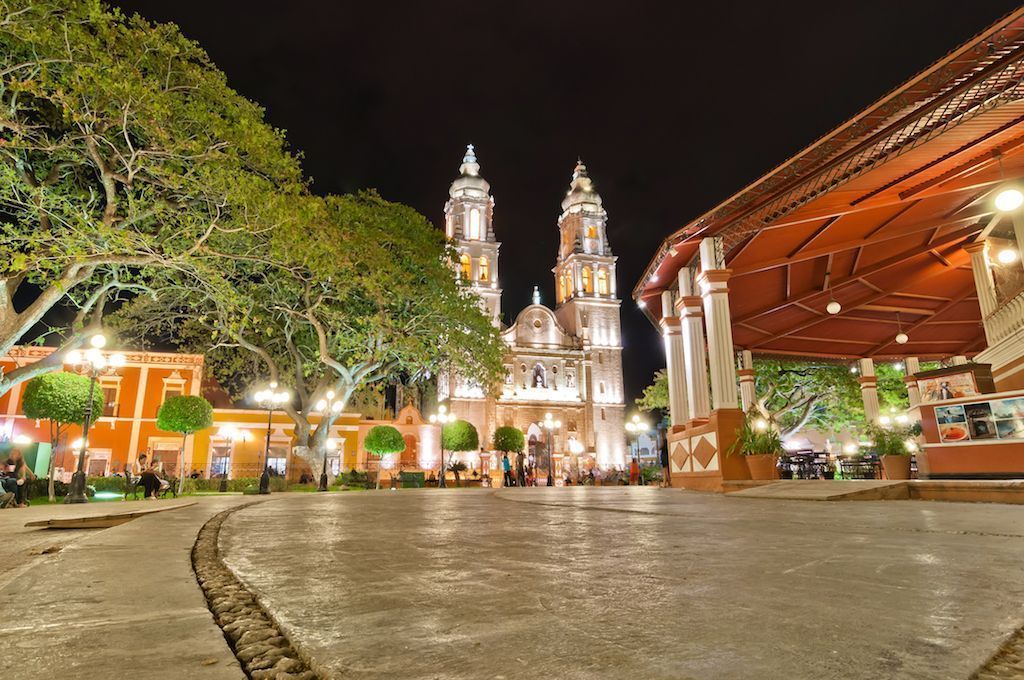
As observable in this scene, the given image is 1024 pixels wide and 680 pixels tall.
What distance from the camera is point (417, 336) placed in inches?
725

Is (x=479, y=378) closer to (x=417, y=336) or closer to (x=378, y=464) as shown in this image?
(x=417, y=336)

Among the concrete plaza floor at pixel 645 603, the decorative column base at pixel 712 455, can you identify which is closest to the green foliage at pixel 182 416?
the decorative column base at pixel 712 455

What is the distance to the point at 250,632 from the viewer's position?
1095mm

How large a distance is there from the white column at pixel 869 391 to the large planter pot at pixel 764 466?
9.62 m

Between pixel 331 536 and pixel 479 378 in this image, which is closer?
pixel 331 536

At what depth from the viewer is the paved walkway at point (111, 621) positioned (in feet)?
2.77

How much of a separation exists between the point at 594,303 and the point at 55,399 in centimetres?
3898

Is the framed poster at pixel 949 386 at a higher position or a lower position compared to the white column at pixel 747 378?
lower

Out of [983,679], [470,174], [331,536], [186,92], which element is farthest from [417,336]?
[470,174]

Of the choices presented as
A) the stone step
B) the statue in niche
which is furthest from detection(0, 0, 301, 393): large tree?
Result: the statue in niche

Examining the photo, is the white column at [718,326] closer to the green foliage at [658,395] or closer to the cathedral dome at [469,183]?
the green foliage at [658,395]

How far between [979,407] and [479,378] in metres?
14.4

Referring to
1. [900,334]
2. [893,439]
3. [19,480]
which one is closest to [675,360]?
[893,439]

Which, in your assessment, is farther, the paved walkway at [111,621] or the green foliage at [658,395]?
the green foliage at [658,395]
